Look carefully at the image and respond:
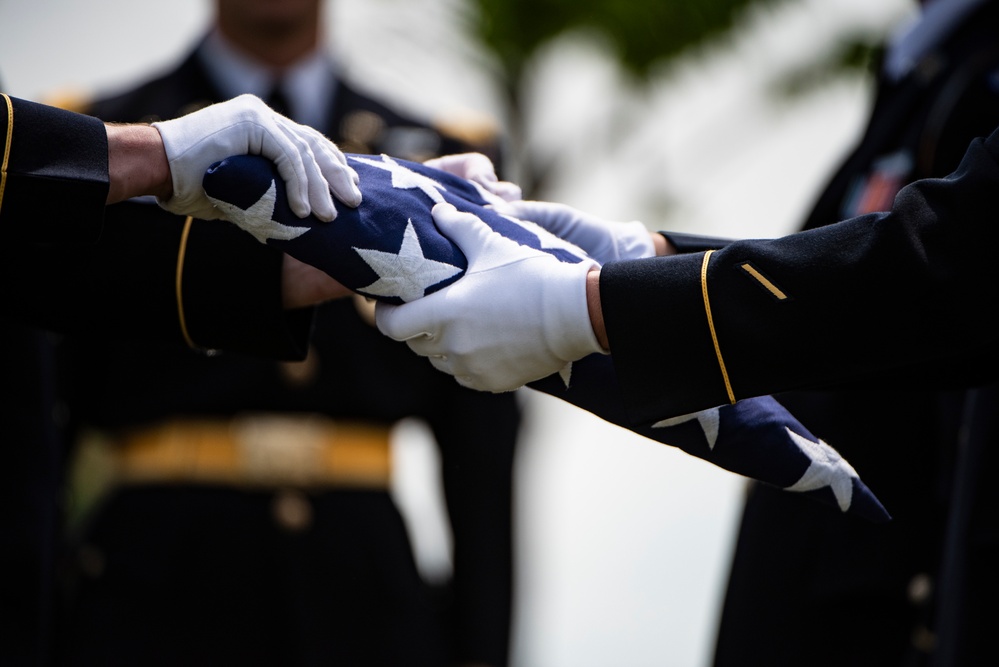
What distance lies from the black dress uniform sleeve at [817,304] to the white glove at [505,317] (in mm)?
47

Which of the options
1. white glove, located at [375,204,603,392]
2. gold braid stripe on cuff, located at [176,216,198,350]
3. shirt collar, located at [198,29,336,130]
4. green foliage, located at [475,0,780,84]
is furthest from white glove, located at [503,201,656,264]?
green foliage, located at [475,0,780,84]

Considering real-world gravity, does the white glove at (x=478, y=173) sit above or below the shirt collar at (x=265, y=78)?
below

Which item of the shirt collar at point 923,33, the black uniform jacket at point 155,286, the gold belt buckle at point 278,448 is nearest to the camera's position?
the black uniform jacket at point 155,286

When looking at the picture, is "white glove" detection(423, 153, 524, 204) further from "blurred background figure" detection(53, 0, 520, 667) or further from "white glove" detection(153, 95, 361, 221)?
"blurred background figure" detection(53, 0, 520, 667)

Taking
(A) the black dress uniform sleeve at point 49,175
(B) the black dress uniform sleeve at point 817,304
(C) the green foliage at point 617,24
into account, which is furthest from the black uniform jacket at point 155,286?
(C) the green foliage at point 617,24

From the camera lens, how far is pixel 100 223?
5.59 feet

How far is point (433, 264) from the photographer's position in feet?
5.56

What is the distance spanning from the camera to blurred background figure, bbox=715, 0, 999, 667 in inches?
89.9

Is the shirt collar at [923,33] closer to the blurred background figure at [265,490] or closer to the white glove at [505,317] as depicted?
the blurred background figure at [265,490]

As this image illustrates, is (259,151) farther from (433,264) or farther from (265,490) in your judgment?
(265,490)

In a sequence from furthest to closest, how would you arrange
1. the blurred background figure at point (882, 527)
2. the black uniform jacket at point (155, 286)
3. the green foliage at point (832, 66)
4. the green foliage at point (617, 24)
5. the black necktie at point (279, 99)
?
the green foliage at point (832, 66), the green foliage at point (617, 24), the black necktie at point (279, 99), the blurred background figure at point (882, 527), the black uniform jacket at point (155, 286)

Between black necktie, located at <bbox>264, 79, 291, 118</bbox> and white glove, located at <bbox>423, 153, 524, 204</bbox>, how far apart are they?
97 centimetres

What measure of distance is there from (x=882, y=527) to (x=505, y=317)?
95cm

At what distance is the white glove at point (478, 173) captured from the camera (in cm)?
193
